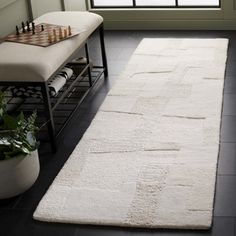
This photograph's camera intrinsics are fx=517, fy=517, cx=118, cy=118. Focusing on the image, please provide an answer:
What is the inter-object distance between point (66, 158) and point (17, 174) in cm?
46

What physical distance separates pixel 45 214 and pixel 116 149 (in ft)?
2.16

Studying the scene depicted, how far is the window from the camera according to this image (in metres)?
4.99

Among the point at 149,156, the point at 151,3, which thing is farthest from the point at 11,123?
the point at 151,3

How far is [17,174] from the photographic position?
2.47m

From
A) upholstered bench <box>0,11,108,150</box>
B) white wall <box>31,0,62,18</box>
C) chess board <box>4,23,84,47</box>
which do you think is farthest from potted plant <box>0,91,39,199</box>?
white wall <box>31,0,62,18</box>

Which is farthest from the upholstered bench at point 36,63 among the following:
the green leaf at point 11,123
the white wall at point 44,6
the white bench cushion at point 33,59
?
the white wall at point 44,6

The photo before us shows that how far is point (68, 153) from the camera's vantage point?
2.94 metres

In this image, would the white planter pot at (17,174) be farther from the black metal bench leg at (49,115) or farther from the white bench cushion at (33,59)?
the white bench cushion at (33,59)

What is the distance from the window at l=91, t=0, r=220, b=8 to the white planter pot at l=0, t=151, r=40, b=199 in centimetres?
294

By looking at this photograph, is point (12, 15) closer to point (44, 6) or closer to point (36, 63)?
point (44, 6)

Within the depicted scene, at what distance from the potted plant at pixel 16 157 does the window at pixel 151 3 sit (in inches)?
112

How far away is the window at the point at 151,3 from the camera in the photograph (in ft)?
16.4

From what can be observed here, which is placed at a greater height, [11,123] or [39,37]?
[39,37]

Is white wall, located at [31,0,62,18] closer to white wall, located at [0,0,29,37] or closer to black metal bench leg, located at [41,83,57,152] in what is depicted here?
white wall, located at [0,0,29,37]
